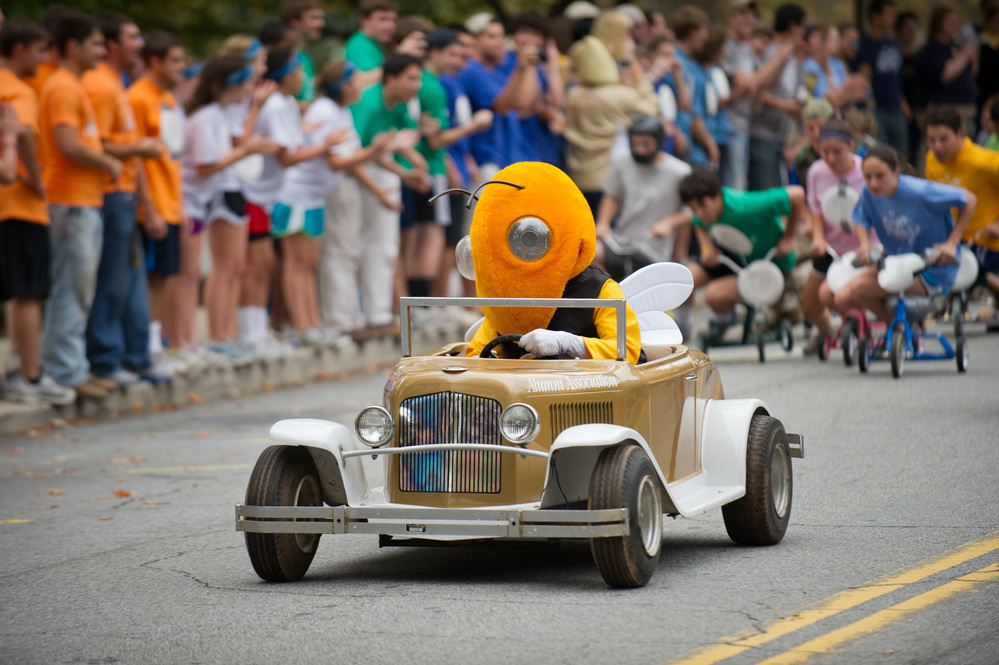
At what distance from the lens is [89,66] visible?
442 inches

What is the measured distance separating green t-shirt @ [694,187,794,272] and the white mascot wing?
19.8 ft

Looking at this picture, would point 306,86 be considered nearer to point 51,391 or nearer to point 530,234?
point 51,391

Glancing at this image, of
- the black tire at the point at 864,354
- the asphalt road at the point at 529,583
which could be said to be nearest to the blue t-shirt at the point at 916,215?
the black tire at the point at 864,354

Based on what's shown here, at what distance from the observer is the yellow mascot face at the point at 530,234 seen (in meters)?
6.37

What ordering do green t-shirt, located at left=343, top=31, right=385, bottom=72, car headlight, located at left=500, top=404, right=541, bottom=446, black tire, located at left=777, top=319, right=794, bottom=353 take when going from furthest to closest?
green t-shirt, located at left=343, top=31, right=385, bottom=72
black tire, located at left=777, top=319, right=794, bottom=353
car headlight, located at left=500, top=404, right=541, bottom=446

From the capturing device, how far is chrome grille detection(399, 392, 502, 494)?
19.0 ft

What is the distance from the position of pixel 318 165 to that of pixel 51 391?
360 cm

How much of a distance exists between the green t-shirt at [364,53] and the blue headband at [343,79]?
0.58m

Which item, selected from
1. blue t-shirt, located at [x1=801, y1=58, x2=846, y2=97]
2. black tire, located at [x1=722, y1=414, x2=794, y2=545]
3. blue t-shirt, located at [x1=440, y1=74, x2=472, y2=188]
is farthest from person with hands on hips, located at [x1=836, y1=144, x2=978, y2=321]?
blue t-shirt, located at [x1=801, y1=58, x2=846, y2=97]

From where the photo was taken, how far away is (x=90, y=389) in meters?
11.6

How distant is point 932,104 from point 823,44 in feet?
7.72

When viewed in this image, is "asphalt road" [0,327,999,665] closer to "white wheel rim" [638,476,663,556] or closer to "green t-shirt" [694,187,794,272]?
"white wheel rim" [638,476,663,556]

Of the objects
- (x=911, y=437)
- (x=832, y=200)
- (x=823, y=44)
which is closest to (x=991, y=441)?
(x=911, y=437)

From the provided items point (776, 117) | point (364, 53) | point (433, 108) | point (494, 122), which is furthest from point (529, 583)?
point (776, 117)
